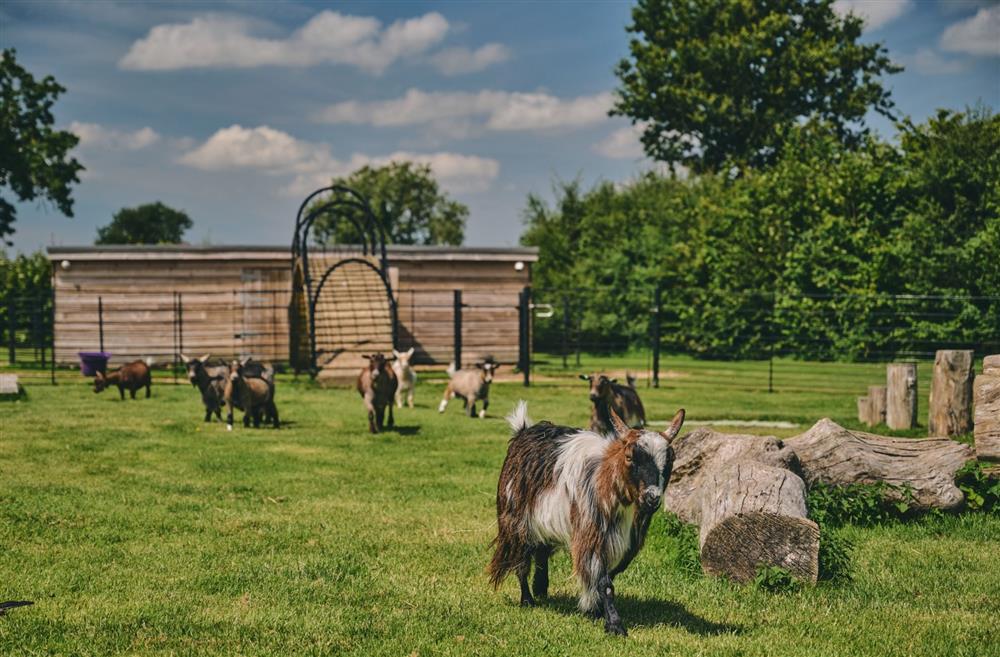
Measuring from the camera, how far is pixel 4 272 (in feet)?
125

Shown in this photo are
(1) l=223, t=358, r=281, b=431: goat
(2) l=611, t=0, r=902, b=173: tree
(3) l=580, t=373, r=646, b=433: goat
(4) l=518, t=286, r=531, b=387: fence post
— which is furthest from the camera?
(2) l=611, t=0, r=902, b=173: tree

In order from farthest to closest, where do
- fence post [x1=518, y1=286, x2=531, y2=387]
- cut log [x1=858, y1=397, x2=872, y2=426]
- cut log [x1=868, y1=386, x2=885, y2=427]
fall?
fence post [x1=518, y1=286, x2=531, y2=387] → cut log [x1=858, y1=397, x2=872, y2=426] → cut log [x1=868, y1=386, x2=885, y2=427]

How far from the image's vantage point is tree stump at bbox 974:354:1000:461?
10336 millimetres

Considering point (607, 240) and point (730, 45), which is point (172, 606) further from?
point (730, 45)

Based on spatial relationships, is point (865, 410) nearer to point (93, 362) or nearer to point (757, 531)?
point (757, 531)

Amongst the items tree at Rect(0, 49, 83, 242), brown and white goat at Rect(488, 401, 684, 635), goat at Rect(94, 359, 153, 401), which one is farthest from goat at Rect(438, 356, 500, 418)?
tree at Rect(0, 49, 83, 242)

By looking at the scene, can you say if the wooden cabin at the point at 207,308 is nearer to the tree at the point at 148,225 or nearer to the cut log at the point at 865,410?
the cut log at the point at 865,410

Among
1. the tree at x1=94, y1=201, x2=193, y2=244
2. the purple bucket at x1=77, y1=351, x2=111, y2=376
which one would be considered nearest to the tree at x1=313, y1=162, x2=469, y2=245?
the tree at x1=94, y1=201, x2=193, y2=244

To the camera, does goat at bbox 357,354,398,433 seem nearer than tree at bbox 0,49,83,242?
Yes

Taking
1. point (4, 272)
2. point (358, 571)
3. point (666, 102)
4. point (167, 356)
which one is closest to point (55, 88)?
point (4, 272)

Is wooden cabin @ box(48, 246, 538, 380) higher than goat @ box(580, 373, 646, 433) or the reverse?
higher

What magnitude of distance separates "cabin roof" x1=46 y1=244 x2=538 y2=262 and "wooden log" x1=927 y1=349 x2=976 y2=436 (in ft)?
66.2

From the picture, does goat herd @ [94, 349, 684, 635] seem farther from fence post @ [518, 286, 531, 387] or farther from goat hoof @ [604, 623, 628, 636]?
fence post @ [518, 286, 531, 387]

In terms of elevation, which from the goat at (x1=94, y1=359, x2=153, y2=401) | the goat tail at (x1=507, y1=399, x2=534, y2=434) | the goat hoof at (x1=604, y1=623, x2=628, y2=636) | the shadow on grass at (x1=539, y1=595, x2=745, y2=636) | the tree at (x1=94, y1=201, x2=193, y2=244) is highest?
the tree at (x1=94, y1=201, x2=193, y2=244)
